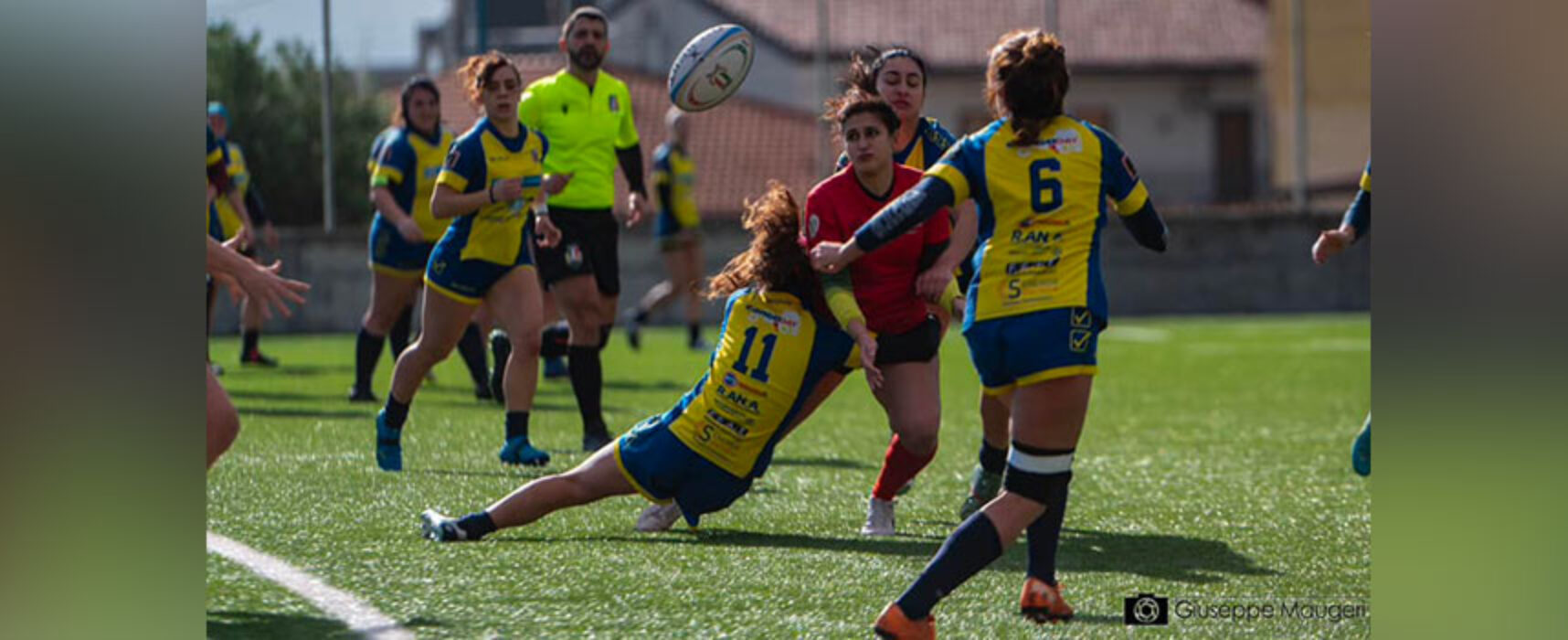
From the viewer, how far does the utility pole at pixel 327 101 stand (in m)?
18.3

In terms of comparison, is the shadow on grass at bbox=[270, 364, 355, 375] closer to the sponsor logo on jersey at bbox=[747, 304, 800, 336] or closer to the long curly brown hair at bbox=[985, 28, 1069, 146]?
the sponsor logo on jersey at bbox=[747, 304, 800, 336]

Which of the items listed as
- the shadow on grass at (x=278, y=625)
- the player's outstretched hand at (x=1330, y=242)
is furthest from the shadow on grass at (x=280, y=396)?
the player's outstretched hand at (x=1330, y=242)

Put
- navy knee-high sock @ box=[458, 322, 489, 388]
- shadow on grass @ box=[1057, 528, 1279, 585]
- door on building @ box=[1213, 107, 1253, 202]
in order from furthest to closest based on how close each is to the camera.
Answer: door on building @ box=[1213, 107, 1253, 202] < navy knee-high sock @ box=[458, 322, 489, 388] < shadow on grass @ box=[1057, 528, 1279, 585]

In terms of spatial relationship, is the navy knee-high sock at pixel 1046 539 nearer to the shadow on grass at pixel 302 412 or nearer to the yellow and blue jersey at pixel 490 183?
the yellow and blue jersey at pixel 490 183

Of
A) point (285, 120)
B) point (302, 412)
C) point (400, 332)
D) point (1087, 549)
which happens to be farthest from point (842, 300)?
point (285, 120)

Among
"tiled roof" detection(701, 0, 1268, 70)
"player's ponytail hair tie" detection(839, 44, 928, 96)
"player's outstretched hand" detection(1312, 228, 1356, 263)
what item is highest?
"tiled roof" detection(701, 0, 1268, 70)

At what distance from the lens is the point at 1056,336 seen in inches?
197

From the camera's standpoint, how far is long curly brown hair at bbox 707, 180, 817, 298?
5.93 meters

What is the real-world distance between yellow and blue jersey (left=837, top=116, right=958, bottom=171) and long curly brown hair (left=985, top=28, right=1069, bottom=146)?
6.92 ft

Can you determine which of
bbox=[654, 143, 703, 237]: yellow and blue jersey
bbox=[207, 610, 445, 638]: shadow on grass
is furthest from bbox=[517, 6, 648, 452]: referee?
bbox=[654, 143, 703, 237]: yellow and blue jersey

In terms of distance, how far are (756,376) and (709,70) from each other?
5.06ft
